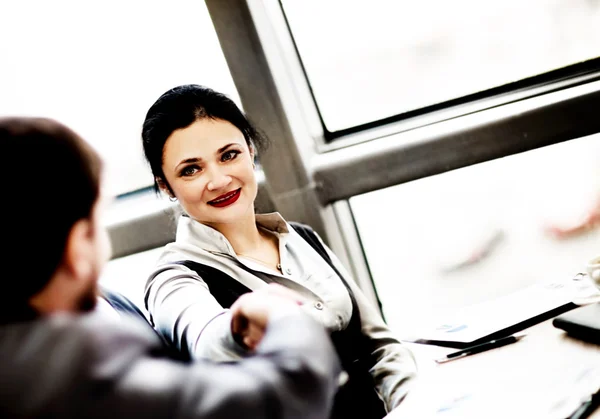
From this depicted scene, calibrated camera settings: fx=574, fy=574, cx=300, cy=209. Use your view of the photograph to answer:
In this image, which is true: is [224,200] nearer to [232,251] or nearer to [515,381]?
[232,251]

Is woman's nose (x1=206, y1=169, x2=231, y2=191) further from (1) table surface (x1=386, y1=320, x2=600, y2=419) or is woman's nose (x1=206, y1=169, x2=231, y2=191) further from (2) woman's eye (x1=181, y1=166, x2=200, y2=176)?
(1) table surface (x1=386, y1=320, x2=600, y2=419)

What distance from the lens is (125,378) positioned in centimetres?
50

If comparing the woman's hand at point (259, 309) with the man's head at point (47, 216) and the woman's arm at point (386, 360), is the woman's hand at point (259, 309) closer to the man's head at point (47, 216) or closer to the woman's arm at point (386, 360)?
the man's head at point (47, 216)

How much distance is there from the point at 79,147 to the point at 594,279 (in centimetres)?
110

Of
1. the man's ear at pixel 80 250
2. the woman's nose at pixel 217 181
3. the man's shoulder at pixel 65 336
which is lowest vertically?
the woman's nose at pixel 217 181

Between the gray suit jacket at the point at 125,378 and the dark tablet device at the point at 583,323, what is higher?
the gray suit jacket at the point at 125,378

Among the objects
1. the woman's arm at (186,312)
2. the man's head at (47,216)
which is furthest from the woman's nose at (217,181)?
the man's head at (47,216)

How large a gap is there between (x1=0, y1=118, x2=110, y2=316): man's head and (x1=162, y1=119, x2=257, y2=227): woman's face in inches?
38.6

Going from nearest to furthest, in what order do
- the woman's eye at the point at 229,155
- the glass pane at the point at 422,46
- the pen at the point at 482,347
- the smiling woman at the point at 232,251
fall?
the pen at the point at 482,347 < the smiling woman at the point at 232,251 < the woman's eye at the point at 229,155 < the glass pane at the point at 422,46

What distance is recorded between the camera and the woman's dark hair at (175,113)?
5.10 ft

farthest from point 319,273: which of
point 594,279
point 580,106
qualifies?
point 580,106

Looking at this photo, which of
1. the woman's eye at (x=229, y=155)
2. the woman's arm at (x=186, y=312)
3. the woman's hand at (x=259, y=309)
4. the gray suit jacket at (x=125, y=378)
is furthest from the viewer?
the woman's eye at (x=229, y=155)

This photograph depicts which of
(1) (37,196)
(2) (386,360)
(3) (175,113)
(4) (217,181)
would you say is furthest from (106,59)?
(1) (37,196)

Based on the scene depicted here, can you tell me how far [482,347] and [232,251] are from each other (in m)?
0.67
